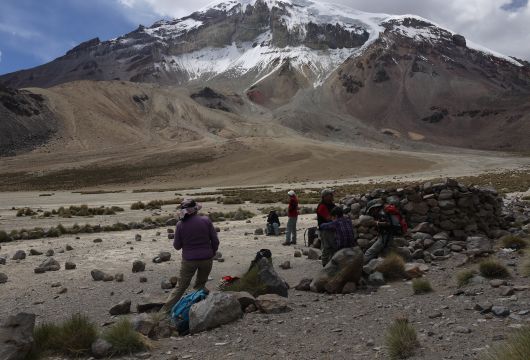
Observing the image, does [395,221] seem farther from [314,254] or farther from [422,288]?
[422,288]

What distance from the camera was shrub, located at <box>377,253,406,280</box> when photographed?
11047 mm

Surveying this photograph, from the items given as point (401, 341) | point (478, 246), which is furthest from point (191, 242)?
point (478, 246)

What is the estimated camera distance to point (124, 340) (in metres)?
7.29

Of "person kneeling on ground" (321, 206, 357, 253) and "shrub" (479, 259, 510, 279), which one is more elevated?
"person kneeling on ground" (321, 206, 357, 253)

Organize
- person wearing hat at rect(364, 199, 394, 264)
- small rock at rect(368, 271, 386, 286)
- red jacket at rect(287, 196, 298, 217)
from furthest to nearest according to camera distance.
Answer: red jacket at rect(287, 196, 298, 217), person wearing hat at rect(364, 199, 394, 264), small rock at rect(368, 271, 386, 286)

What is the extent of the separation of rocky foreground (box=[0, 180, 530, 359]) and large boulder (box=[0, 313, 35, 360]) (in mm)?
19

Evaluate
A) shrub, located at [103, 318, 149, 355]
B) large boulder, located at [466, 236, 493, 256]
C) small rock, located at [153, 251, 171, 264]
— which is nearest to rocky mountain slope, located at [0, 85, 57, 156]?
small rock, located at [153, 251, 171, 264]

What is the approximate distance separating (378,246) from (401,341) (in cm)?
654

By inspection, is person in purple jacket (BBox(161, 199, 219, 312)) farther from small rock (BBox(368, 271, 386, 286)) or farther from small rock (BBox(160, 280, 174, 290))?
small rock (BBox(368, 271, 386, 286))

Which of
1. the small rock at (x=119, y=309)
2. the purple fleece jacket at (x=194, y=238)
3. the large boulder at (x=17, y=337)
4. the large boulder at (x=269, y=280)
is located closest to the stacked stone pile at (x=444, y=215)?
the large boulder at (x=269, y=280)

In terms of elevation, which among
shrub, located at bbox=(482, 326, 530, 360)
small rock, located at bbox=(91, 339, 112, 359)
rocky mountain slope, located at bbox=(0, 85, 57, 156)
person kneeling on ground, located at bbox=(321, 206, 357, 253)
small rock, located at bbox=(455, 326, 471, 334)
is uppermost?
rocky mountain slope, located at bbox=(0, 85, 57, 156)

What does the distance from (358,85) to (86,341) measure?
646ft

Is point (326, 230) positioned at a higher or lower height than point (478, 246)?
higher

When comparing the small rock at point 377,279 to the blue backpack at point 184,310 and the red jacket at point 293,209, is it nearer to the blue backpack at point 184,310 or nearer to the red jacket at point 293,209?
the blue backpack at point 184,310
